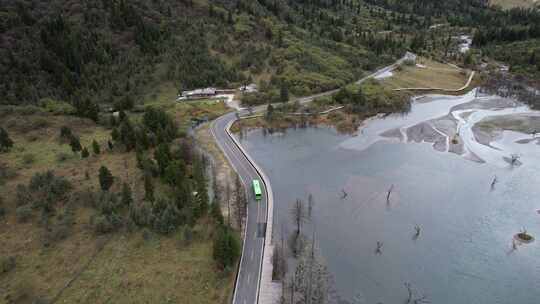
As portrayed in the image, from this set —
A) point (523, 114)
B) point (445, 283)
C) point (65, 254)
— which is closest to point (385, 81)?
point (523, 114)

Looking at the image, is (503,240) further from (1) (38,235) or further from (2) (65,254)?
(1) (38,235)

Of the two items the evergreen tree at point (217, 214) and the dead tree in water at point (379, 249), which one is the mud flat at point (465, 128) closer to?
the dead tree in water at point (379, 249)

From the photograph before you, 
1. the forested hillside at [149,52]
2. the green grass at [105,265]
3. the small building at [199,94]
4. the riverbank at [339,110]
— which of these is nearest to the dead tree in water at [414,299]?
the green grass at [105,265]

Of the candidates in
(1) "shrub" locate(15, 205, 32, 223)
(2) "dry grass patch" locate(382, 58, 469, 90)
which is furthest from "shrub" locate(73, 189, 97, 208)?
(2) "dry grass patch" locate(382, 58, 469, 90)

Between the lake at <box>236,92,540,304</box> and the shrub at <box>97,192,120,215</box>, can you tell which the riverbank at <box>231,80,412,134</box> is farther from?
the shrub at <box>97,192,120,215</box>

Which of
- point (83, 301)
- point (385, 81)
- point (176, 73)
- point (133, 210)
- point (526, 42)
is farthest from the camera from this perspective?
point (526, 42)
